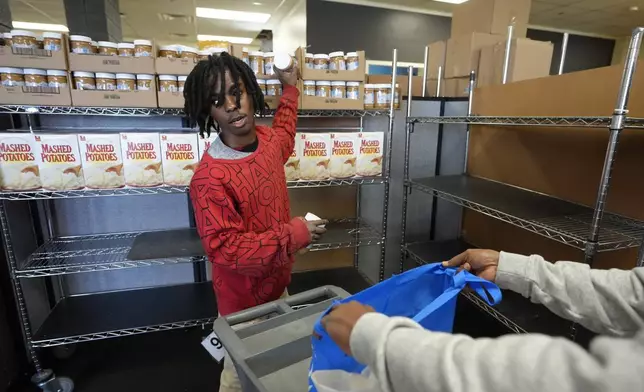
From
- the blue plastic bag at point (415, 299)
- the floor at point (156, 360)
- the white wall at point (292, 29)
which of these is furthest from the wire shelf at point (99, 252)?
the white wall at point (292, 29)

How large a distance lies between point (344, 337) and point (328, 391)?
0.45 feet

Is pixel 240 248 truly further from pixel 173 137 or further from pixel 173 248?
pixel 173 248

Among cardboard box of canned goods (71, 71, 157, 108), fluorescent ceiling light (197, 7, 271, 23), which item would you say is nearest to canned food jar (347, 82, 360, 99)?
cardboard box of canned goods (71, 71, 157, 108)

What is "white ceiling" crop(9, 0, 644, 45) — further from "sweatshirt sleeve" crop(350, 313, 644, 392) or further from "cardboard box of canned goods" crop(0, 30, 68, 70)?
"sweatshirt sleeve" crop(350, 313, 644, 392)

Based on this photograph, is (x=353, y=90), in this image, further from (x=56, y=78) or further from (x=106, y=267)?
(x=106, y=267)

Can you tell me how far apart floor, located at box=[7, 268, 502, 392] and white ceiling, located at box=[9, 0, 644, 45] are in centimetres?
461

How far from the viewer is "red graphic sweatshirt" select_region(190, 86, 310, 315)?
1008mm

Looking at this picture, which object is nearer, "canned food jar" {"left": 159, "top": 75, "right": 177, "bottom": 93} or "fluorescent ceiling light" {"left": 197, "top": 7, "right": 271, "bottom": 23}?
"canned food jar" {"left": 159, "top": 75, "right": 177, "bottom": 93}

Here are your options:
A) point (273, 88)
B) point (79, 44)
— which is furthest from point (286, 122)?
point (79, 44)

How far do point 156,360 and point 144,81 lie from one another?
1394 millimetres

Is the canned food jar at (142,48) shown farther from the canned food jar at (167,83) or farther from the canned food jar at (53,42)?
the canned food jar at (53,42)

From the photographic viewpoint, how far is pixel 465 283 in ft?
2.47

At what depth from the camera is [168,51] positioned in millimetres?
1521

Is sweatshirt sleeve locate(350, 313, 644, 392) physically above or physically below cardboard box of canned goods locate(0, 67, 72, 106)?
below
